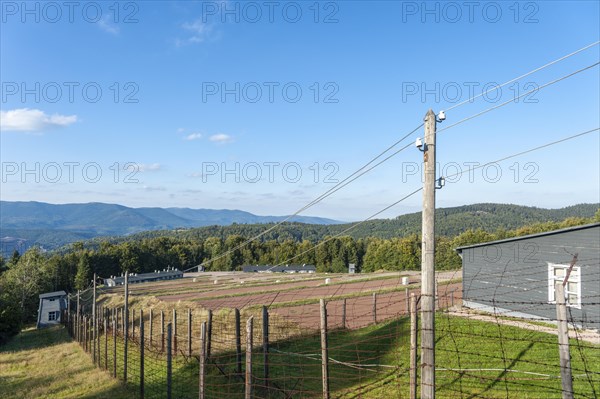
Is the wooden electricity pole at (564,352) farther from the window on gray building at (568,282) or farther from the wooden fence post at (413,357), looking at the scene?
the window on gray building at (568,282)

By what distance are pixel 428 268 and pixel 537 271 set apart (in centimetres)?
1639

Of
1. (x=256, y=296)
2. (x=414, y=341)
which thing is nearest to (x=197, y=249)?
(x=256, y=296)

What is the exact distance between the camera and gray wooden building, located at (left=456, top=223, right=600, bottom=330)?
16719mm

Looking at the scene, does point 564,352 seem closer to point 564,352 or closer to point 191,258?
point 564,352

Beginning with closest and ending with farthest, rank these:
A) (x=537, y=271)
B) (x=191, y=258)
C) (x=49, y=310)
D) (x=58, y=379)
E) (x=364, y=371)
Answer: (x=364, y=371) < (x=58, y=379) < (x=537, y=271) < (x=49, y=310) < (x=191, y=258)

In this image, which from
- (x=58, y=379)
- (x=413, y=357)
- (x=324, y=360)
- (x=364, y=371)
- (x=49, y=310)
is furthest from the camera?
(x=49, y=310)

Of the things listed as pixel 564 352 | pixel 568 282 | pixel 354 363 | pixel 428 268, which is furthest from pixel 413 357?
pixel 568 282

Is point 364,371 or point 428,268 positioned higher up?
point 428,268

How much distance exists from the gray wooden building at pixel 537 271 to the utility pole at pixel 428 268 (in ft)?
38.7

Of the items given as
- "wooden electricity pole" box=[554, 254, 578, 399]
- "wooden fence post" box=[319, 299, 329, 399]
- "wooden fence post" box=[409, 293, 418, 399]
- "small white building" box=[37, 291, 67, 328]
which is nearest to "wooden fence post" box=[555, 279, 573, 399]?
"wooden electricity pole" box=[554, 254, 578, 399]

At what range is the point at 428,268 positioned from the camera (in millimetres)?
5566

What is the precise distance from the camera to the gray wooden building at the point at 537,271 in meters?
16.7

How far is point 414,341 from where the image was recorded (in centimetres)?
638

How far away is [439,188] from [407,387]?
6157mm
